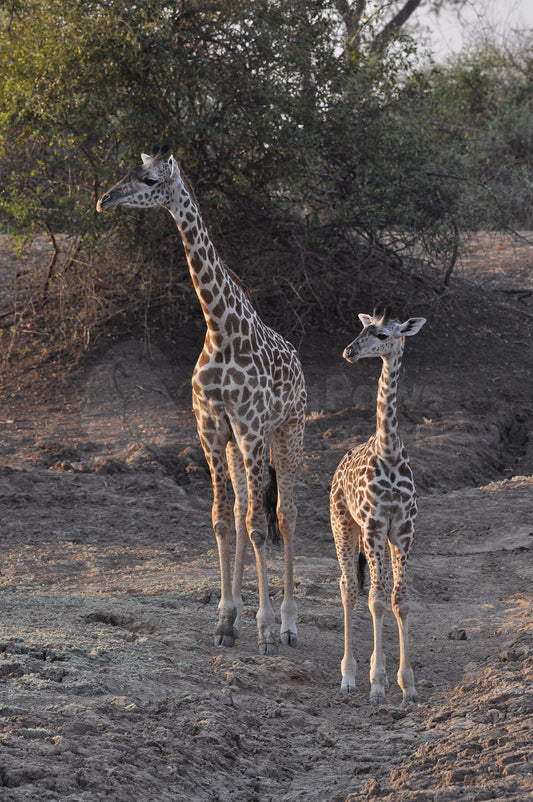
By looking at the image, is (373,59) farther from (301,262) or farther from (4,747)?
(4,747)

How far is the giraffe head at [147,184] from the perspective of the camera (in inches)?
224

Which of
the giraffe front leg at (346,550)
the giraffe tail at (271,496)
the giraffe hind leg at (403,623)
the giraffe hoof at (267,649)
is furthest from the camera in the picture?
the giraffe tail at (271,496)

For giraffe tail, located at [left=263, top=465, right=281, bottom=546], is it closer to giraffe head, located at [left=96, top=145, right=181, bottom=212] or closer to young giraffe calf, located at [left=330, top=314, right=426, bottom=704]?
young giraffe calf, located at [left=330, top=314, right=426, bottom=704]

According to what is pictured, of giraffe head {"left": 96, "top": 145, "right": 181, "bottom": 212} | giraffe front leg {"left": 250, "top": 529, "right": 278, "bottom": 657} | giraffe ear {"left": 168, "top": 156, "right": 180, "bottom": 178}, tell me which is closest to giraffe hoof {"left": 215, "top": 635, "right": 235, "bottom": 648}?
Result: giraffe front leg {"left": 250, "top": 529, "right": 278, "bottom": 657}

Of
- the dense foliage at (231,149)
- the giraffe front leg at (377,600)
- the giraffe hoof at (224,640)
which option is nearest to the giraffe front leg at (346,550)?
the giraffe front leg at (377,600)

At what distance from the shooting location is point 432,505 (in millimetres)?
9398

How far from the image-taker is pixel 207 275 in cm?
613

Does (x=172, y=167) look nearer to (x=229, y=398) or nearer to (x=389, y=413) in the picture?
(x=229, y=398)

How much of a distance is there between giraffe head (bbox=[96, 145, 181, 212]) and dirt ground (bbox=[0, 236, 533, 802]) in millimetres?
2572

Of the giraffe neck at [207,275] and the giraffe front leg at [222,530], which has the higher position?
the giraffe neck at [207,275]

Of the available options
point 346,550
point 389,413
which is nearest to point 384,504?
point 389,413

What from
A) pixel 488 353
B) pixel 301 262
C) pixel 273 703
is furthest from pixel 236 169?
pixel 273 703

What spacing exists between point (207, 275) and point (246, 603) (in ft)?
7.94

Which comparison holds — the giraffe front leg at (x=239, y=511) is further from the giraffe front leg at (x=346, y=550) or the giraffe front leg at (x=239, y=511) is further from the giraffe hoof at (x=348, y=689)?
the giraffe hoof at (x=348, y=689)
